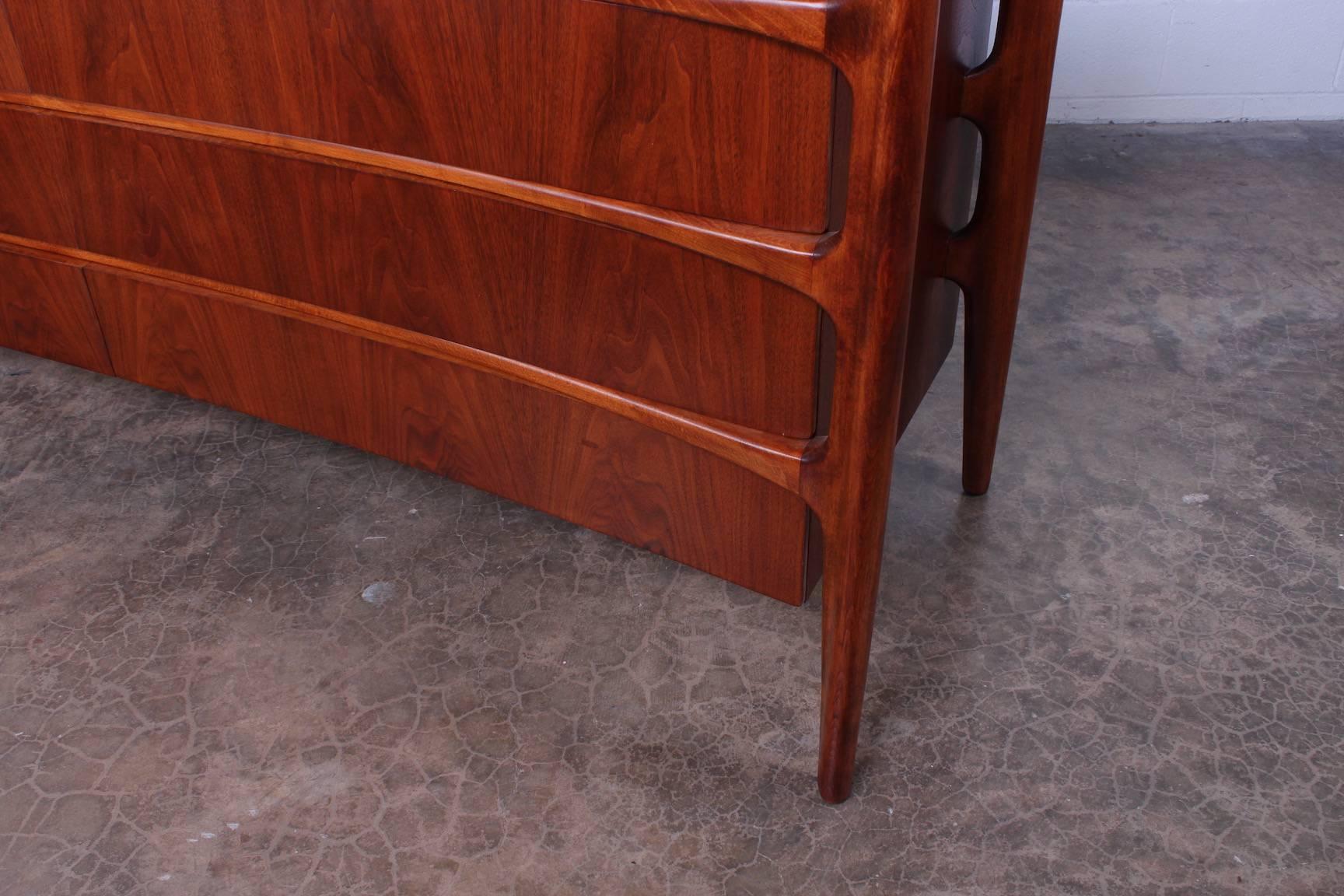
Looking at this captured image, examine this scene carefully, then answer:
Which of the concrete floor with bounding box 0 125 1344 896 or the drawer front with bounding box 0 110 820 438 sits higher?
the drawer front with bounding box 0 110 820 438

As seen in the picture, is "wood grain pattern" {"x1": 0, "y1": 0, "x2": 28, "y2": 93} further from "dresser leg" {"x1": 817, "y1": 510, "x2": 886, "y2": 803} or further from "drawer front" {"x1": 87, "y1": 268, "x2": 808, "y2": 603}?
"dresser leg" {"x1": 817, "y1": 510, "x2": 886, "y2": 803}

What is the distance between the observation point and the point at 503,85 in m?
1.24

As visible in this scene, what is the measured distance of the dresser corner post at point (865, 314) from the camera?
0.88 meters

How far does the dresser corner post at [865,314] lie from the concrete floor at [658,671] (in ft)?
0.57

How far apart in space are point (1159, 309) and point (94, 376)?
6.70 ft

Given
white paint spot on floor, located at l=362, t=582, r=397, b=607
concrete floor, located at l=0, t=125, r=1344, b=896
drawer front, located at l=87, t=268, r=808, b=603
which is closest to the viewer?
concrete floor, located at l=0, t=125, r=1344, b=896

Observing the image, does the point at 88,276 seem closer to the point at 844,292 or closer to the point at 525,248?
the point at 525,248

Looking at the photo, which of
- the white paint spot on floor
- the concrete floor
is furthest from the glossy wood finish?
the white paint spot on floor

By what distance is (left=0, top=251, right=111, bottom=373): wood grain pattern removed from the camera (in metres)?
1.88

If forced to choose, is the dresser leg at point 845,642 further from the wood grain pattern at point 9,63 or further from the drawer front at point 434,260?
the wood grain pattern at point 9,63

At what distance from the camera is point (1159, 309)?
220 centimetres

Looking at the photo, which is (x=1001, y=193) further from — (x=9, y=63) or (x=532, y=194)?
(x=9, y=63)

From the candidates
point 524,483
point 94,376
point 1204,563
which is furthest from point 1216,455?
point 94,376

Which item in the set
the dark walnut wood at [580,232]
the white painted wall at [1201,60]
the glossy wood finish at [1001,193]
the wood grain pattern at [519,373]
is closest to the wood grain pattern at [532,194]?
the dark walnut wood at [580,232]
